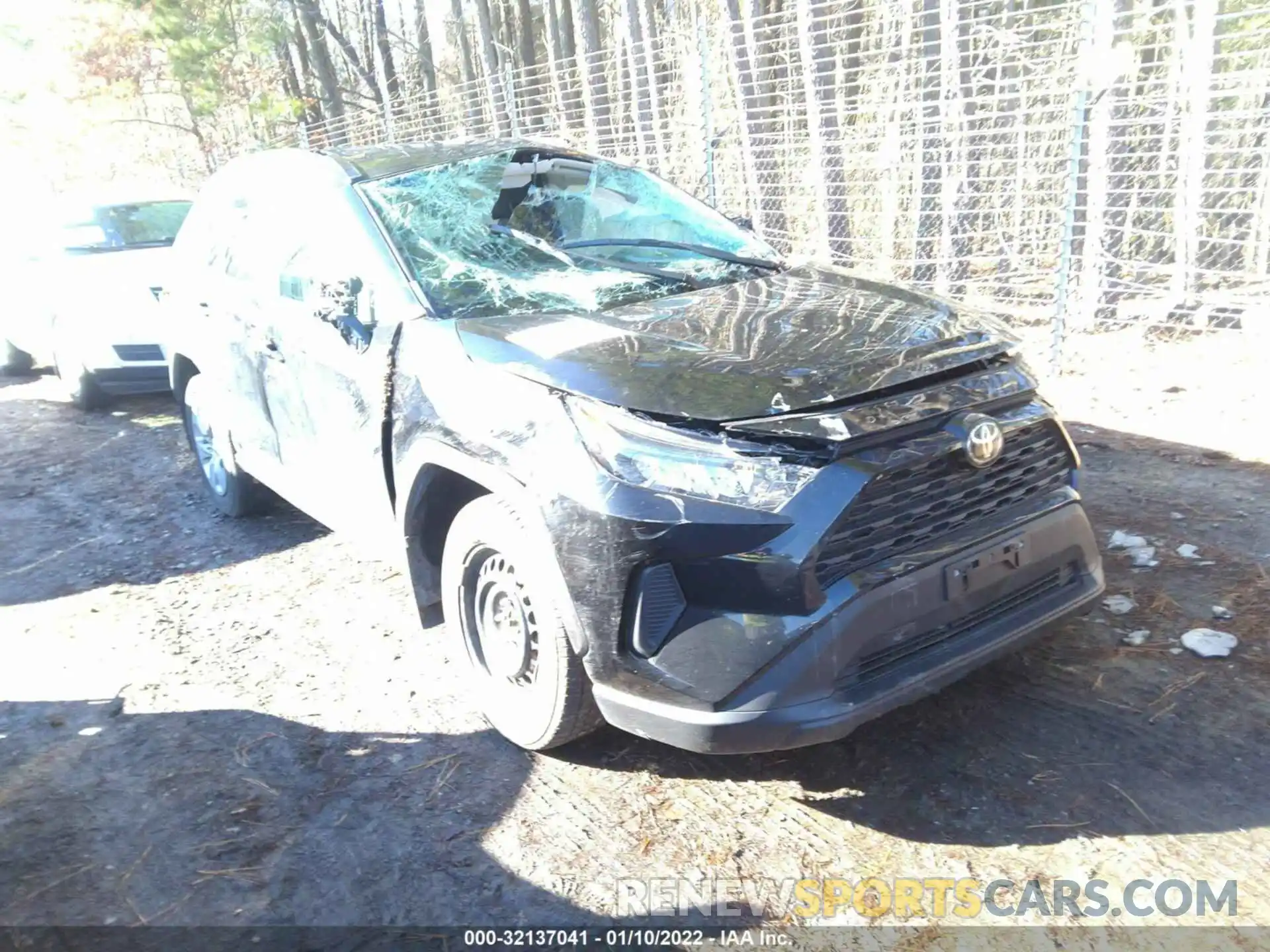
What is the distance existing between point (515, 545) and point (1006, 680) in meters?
1.75

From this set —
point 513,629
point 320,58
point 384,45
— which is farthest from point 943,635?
point 320,58

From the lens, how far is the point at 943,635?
262 cm

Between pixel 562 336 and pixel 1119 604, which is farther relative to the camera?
pixel 1119 604

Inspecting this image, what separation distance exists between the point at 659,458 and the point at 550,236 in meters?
1.62

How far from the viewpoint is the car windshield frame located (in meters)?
8.46

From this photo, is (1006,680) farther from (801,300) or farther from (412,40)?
(412,40)

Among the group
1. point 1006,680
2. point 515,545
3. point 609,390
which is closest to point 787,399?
point 609,390

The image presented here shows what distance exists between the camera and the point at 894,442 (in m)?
2.50

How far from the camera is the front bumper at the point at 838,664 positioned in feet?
7.80

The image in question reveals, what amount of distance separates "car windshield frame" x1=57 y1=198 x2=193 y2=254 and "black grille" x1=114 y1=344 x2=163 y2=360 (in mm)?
1310

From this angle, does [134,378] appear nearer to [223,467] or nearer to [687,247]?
[223,467]

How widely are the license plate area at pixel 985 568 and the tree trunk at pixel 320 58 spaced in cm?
2029

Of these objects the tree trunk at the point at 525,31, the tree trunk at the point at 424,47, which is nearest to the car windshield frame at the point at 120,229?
the tree trunk at the point at 525,31

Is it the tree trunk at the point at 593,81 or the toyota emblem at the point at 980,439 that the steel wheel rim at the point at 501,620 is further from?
the tree trunk at the point at 593,81
